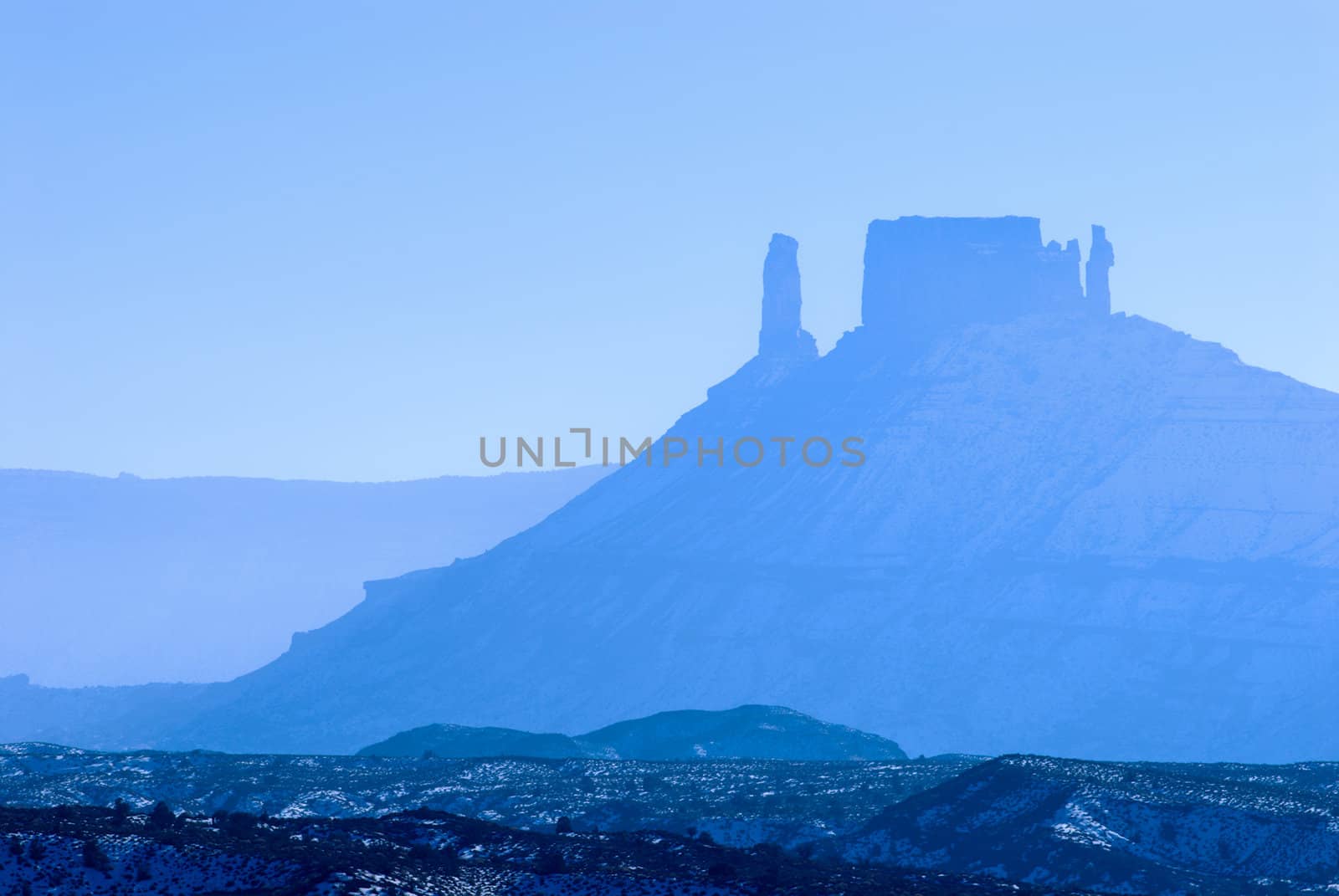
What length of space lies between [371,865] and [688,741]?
9926 cm

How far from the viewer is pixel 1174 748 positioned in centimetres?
18975

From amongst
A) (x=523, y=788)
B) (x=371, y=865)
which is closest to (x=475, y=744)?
(x=523, y=788)

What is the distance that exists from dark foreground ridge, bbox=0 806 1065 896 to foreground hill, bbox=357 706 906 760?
82.5 meters

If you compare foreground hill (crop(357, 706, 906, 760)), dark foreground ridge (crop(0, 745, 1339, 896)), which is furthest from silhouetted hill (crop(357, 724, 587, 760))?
dark foreground ridge (crop(0, 745, 1339, 896))

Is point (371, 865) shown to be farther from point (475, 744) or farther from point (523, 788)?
point (475, 744)

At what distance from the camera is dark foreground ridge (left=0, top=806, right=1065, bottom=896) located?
54.6m

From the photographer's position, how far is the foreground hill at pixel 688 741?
493 feet

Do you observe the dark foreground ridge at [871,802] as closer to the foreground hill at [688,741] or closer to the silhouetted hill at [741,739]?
the foreground hill at [688,741]

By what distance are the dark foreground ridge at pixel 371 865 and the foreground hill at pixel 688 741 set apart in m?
82.5

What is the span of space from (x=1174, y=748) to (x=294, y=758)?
9646cm

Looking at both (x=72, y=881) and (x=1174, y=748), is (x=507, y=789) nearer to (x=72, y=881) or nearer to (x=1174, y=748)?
(x=72, y=881)

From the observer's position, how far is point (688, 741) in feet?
503

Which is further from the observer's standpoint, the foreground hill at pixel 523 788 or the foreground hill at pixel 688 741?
the foreground hill at pixel 688 741

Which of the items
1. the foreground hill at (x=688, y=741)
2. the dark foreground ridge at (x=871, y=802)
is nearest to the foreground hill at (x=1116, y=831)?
the dark foreground ridge at (x=871, y=802)
